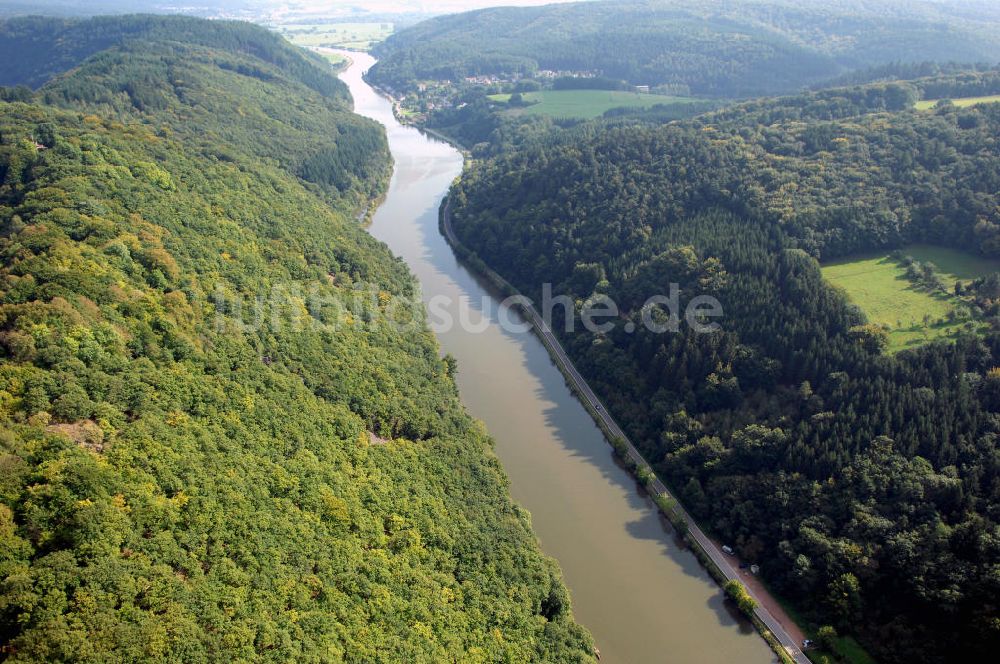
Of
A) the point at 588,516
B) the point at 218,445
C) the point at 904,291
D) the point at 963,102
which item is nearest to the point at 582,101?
the point at 963,102

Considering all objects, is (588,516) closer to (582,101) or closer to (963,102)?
(963,102)

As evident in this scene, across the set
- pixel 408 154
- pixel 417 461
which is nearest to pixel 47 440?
pixel 417 461

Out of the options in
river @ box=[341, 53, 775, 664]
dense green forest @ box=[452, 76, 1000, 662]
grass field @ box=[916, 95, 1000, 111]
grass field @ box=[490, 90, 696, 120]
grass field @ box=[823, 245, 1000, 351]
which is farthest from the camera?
grass field @ box=[490, 90, 696, 120]

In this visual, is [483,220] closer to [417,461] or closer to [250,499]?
[417,461]

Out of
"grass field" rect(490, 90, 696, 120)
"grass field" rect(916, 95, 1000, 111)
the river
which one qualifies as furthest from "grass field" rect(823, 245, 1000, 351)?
"grass field" rect(490, 90, 696, 120)

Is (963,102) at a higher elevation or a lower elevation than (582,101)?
higher

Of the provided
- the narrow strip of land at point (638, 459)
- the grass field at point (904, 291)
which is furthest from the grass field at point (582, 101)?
the grass field at point (904, 291)

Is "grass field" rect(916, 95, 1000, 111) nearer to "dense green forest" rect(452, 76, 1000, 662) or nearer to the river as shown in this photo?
"dense green forest" rect(452, 76, 1000, 662)
